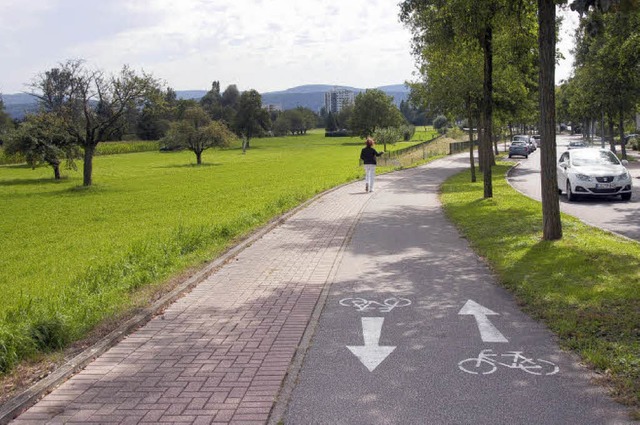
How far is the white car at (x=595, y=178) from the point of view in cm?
1844

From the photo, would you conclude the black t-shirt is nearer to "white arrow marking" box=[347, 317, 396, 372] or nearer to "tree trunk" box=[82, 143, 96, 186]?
"white arrow marking" box=[347, 317, 396, 372]

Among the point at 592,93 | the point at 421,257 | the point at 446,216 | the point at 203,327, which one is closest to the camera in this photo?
the point at 203,327

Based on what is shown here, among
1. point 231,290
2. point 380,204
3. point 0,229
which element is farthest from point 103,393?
point 0,229

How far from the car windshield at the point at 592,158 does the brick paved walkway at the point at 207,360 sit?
1338 cm

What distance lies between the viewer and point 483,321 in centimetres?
648

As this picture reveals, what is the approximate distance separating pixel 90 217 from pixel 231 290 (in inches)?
600

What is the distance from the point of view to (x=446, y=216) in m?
15.7

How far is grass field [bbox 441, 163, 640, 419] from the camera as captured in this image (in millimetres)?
5234

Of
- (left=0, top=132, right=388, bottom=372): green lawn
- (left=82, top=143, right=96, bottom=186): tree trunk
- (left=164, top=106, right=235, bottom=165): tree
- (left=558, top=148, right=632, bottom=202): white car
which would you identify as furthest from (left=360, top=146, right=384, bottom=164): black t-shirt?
(left=164, top=106, right=235, bottom=165): tree

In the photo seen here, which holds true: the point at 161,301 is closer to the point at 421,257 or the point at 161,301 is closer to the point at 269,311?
the point at 269,311

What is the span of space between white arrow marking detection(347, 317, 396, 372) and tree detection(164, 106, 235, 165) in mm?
58001

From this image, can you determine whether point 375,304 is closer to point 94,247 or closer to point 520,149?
point 94,247

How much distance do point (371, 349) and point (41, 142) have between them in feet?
135

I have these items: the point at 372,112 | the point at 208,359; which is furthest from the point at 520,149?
the point at 372,112
